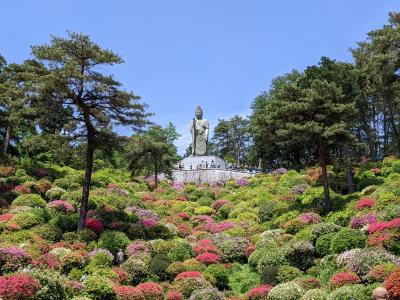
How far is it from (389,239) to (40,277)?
452 inches

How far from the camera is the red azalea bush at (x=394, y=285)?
13.1 meters

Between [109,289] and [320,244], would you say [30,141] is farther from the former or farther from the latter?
[320,244]

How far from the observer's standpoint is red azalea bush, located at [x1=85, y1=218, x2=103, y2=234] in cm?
2292

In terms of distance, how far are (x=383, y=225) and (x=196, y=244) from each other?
7.93 metres

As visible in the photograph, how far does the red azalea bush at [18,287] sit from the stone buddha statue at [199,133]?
35.4m

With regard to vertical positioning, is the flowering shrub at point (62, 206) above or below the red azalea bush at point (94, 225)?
above

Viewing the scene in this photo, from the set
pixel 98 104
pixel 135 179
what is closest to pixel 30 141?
pixel 98 104

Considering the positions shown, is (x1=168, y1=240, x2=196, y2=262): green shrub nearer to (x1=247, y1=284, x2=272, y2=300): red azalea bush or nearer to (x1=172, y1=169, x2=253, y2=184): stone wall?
(x1=247, y1=284, x2=272, y2=300): red azalea bush

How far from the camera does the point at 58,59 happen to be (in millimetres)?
22062

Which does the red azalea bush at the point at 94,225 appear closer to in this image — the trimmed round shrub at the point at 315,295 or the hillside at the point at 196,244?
the hillside at the point at 196,244

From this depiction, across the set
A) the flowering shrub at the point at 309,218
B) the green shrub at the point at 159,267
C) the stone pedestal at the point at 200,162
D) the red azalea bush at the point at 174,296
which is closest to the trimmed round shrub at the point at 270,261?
the red azalea bush at the point at 174,296

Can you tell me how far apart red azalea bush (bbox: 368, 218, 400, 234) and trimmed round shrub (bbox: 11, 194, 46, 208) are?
1611 centimetres

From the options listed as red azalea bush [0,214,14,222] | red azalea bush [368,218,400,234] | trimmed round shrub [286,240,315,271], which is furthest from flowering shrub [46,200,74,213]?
red azalea bush [368,218,400,234]

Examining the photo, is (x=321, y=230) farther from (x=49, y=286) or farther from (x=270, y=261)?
(x=49, y=286)
